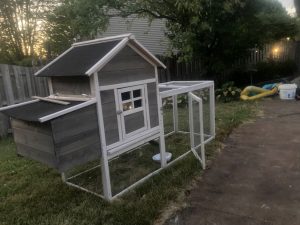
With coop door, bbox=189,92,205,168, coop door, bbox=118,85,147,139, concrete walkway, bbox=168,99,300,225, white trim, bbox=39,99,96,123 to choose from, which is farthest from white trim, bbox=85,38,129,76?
concrete walkway, bbox=168,99,300,225

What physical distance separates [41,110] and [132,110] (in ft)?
3.66

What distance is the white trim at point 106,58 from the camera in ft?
9.95

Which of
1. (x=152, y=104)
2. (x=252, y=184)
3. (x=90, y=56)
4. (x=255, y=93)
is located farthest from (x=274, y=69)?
(x=90, y=56)

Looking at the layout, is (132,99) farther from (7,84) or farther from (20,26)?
(20,26)

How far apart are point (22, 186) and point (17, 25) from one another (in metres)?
11.5

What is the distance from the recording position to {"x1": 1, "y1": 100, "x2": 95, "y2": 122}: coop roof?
2.81 m

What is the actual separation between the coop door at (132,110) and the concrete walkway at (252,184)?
1.10m

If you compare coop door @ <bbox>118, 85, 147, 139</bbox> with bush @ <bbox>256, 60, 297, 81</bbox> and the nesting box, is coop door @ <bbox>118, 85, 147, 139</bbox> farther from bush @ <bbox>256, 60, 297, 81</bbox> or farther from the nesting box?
bush @ <bbox>256, 60, 297, 81</bbox>

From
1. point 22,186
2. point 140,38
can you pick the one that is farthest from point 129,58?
point 140,38

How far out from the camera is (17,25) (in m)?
13.3

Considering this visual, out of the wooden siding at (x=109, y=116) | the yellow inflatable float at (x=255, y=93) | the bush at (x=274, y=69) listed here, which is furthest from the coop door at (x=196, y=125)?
the bush at (x=274, y=69)

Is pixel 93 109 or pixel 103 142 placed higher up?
Answer: pixel 93 109

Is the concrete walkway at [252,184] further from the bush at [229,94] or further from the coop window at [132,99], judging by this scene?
the bush at [229,94]

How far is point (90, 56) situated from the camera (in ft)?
11.2
